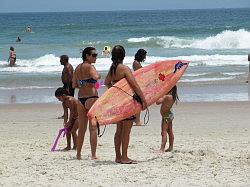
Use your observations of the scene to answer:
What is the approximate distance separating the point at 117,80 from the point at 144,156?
1.26 metres

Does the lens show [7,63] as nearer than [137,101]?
No

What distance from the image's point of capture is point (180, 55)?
3025 centimetres

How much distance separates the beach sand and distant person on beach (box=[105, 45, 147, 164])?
16cm

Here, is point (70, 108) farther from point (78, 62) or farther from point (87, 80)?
point (78, 62)

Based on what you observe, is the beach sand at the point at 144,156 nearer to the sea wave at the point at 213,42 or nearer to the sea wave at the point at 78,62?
the sea wave at the point at 78,62

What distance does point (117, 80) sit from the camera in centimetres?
664

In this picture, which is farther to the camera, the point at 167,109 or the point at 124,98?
the point at 167,109

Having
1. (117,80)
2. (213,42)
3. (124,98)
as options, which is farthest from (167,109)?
(213,42)

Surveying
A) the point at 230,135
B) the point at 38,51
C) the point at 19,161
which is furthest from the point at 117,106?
the point at 38,51

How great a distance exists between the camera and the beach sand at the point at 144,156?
6.10 metres

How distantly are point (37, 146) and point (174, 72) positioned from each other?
93.3 inches

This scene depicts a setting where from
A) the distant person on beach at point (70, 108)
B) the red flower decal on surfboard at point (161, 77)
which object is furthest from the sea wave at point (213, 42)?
the red flower decal on surfboard at point (161, 77)

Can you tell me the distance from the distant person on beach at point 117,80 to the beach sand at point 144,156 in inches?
6.3

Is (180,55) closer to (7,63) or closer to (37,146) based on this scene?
(7,63)
